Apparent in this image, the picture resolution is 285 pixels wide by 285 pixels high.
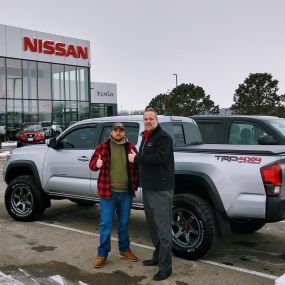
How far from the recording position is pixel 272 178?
4.77 meters

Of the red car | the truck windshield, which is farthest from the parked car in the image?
the red car

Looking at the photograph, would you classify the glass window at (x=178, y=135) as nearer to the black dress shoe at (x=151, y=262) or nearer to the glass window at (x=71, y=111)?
the black dress shoe at (x=151, y=262)

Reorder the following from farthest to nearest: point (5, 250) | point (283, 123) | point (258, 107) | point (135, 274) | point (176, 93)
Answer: point (176, 93) < point (258, 107) < point (283, 123) < point (5, 250) < point (135, 274)

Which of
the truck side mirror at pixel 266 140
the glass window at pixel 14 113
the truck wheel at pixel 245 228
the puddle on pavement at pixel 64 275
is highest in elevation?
the glass window at pixel 14 113

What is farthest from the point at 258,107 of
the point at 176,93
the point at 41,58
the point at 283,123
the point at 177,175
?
the point at 177,175

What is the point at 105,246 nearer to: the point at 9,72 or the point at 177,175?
the point at 177,175

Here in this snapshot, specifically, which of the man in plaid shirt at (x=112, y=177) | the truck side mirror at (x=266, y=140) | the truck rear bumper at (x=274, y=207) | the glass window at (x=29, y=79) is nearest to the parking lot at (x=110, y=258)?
the man in plaid shirt at (x=112, y=177)

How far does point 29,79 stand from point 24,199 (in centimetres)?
3032

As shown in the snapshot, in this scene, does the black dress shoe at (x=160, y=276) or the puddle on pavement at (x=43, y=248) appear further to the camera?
the puddle on pavement at (x=43, y=248)

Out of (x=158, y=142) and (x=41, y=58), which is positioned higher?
(x=41, y=58)

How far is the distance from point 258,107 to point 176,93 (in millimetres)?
9265

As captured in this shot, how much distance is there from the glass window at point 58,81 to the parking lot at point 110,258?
31.7 metres

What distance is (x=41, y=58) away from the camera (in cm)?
3659

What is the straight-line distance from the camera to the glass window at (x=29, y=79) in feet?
118
